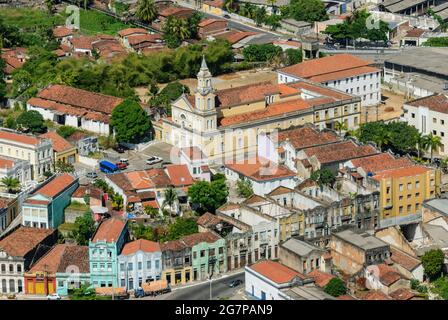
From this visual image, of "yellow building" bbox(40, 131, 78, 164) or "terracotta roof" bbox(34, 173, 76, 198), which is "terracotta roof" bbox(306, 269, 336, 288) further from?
"yellow building" bbox(40, 131, 78, 164)

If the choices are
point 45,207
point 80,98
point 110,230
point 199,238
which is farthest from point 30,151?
point 199,238

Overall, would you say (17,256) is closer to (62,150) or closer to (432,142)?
(62,150)

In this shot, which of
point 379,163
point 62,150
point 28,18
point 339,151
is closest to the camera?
point 379,163

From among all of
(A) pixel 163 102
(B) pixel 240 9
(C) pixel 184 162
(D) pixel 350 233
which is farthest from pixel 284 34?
(D) pixel 350 233

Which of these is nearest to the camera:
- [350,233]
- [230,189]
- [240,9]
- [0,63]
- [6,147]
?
[350,233]

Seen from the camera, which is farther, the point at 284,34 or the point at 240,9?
the point at 240,9

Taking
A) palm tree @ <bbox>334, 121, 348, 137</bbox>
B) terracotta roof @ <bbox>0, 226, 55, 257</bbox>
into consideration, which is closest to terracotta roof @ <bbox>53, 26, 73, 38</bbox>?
palm tree @ <bbox>334, 121, 348, 137</bbox>

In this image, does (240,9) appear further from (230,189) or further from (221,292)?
(221,292)
